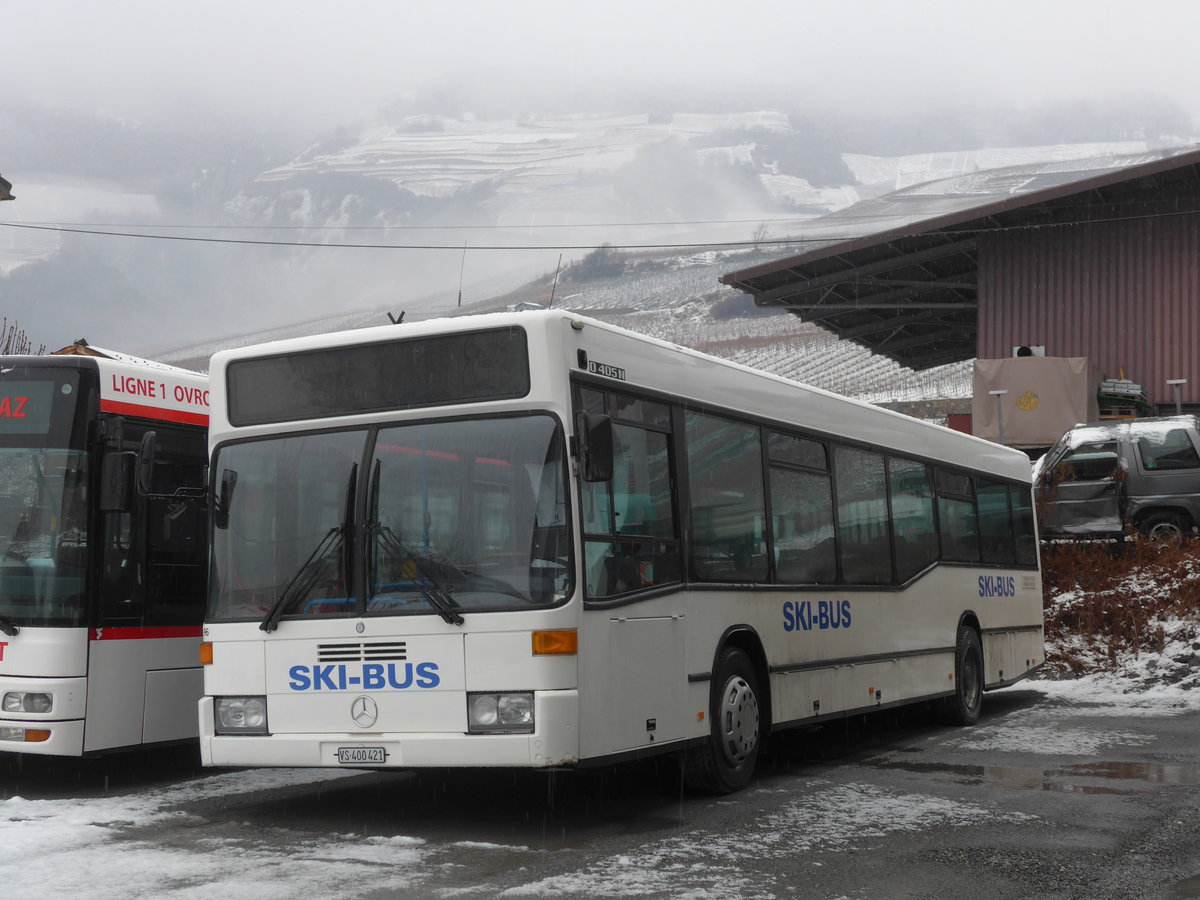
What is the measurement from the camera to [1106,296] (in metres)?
28.0

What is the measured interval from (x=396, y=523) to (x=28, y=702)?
310cm

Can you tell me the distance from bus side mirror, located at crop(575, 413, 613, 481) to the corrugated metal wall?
22.6 metres

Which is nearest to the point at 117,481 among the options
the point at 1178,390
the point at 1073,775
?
the point at 1073,775

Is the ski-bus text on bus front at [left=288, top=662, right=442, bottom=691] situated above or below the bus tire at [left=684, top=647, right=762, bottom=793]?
above

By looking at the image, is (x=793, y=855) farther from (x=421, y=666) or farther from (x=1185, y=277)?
(x=1185, y=277)

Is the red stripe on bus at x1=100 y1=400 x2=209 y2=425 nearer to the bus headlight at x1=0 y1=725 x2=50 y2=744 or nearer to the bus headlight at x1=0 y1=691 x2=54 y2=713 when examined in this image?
the bus headlight at x1=0 y1=691 x2=54 y2=713

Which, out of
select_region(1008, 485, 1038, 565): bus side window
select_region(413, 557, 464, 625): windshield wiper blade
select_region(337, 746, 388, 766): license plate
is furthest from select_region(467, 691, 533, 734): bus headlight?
select_region(1008, 485, 1038, 565): bus side window

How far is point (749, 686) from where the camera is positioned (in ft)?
30.4

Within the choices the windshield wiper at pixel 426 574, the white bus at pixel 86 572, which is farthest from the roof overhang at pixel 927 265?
the windshield wiper at pixel 426 574

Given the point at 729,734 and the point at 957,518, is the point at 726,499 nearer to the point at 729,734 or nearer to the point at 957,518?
the point at 729,734

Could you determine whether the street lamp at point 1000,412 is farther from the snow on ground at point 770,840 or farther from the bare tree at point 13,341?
the bare tree at point 13,341

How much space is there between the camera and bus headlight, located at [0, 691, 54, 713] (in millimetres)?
9023

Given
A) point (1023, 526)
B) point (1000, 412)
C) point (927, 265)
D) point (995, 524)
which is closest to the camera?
point (995, 524)

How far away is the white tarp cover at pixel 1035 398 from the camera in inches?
990
